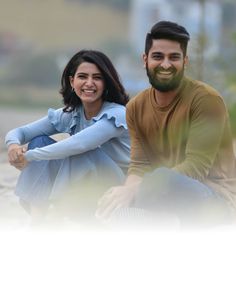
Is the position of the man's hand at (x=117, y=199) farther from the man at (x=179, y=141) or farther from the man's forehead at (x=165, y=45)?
the man's forehead at (x=165, y=45)

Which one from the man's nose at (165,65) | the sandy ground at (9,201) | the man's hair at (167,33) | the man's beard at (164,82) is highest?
the man's hair at (167,33)

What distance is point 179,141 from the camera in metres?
1.21

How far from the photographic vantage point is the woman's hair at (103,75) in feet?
4.59

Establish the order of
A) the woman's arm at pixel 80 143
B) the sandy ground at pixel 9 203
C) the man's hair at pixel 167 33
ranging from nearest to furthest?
the man's hair at pixel 167 33
the woman's arm at pixel 80 143
the sandy ground at pixel 9 203

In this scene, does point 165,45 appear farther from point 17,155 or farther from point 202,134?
point 17,155

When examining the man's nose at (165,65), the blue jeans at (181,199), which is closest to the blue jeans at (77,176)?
the blue jeans at (181,199)

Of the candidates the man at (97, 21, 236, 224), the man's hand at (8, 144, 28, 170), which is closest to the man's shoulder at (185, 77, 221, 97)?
the man at (97, 21, 236, 224)

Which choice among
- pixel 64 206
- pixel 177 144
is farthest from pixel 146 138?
pixel 64 206

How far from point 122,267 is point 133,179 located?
0.36m

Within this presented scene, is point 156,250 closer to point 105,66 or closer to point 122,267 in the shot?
point 122,267

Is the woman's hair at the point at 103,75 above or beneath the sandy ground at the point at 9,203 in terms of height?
above

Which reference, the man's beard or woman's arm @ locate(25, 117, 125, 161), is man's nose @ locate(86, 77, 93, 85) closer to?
woman's arm @ locate(25, 117, 125, 161)

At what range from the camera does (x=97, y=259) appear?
3.31 ft

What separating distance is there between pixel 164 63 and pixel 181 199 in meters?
0.29
